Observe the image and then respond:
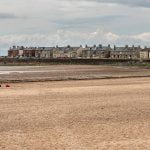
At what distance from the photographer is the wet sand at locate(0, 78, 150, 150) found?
11.2 metres

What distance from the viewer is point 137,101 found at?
19.7 metres

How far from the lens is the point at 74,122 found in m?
14.2

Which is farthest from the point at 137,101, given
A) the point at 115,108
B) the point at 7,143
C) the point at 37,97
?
the point at 7,143

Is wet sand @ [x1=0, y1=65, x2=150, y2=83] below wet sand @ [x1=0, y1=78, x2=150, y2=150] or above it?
below

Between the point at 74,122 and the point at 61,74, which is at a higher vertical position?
the point at 74,122

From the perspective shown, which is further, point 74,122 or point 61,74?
point 61,74

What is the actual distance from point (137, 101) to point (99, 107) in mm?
2709

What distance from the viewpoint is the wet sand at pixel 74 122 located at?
36.6 feet

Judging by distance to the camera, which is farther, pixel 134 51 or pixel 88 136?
pixel 134 51

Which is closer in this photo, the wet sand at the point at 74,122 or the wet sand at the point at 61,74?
the wet sand at the point at 74,122

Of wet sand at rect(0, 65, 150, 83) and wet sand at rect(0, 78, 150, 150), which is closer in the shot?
wet sand at rect(0, 78, 150, 150)

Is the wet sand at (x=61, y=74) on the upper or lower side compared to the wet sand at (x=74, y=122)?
lower

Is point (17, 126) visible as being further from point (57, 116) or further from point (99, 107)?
point (99, 107)

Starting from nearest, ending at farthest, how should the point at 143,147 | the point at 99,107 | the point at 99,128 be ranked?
the point at 143,147, the point at 99,128, the point at 99,107
